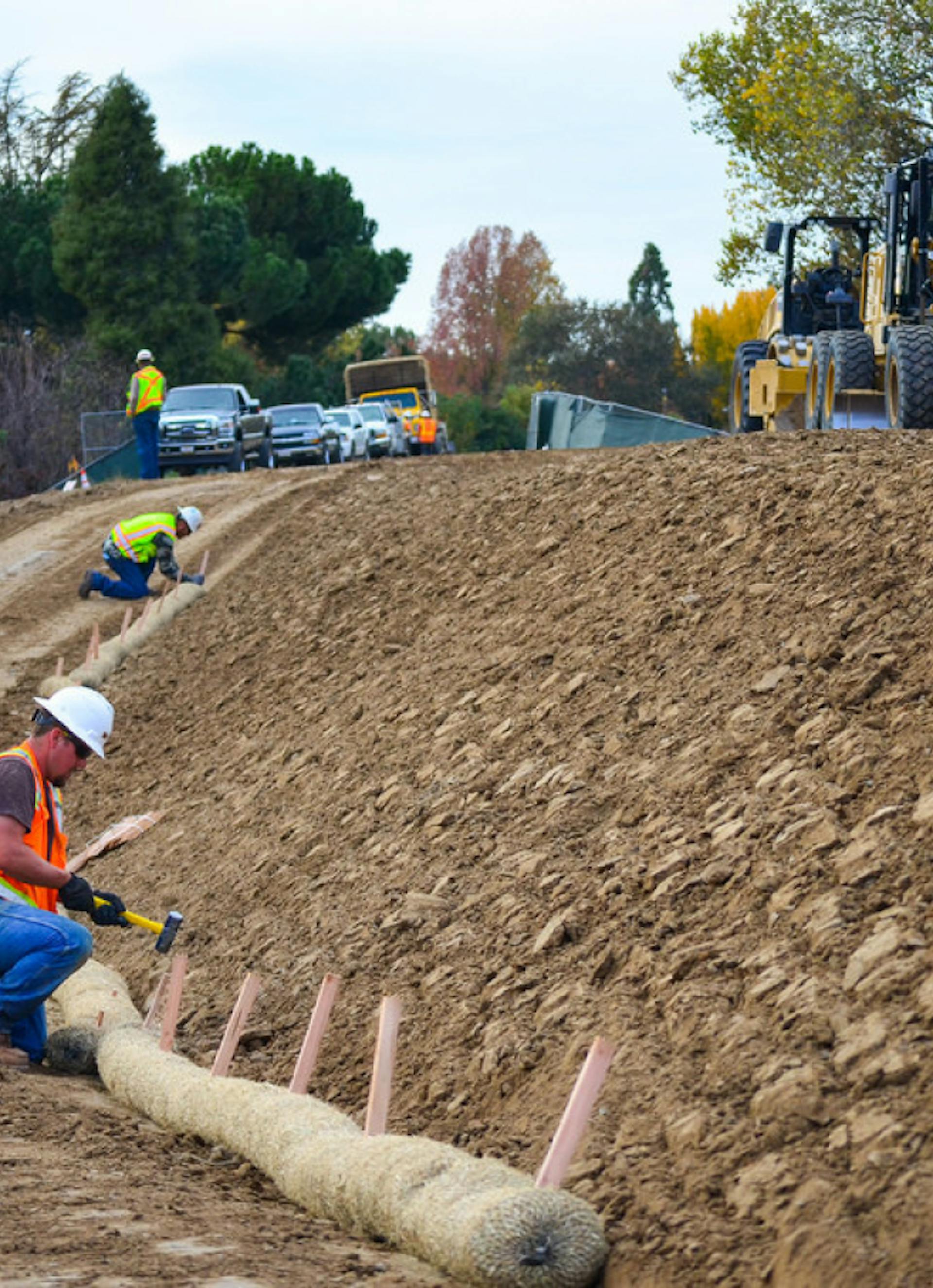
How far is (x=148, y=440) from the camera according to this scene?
24703 mm

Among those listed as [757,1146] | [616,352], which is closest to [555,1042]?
[757,1146]

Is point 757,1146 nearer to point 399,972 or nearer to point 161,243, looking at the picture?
point 399,972

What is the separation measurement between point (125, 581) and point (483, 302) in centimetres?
7879

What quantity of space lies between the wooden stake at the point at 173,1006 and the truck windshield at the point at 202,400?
79.4ft

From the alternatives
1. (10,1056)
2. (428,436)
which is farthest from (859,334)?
(428,436)

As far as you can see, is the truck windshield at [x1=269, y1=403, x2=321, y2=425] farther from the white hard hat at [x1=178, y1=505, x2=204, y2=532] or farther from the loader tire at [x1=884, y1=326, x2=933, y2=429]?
the loader tire at [x1=884, y1=326, x2=933, y2=429]

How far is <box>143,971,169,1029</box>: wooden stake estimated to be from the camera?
7.48 meters

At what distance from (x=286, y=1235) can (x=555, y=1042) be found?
1.18 metres

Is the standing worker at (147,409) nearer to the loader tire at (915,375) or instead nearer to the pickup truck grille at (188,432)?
the pickup truck grille at (188,432)

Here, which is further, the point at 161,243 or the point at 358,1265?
the point at 161,243

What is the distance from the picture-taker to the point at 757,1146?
4691mm

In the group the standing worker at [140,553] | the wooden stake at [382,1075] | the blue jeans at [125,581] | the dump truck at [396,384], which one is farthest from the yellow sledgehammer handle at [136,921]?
the dump truck at [396,384]

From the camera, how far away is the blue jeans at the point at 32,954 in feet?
22.8

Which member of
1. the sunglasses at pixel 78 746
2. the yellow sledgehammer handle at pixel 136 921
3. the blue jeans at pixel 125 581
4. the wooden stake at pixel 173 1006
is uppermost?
the sunglasses at pixel 78 746
